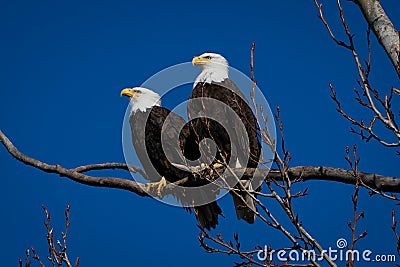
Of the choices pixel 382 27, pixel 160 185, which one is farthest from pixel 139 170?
pixel 382 27

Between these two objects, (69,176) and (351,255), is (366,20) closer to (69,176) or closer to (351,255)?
(351,255)

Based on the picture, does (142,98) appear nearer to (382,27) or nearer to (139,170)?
(139,170)

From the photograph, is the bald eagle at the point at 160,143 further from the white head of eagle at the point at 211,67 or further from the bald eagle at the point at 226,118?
Result: the white head of eagle at the point at 211,67

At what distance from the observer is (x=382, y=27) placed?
2.55m

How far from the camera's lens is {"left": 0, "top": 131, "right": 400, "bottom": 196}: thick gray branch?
3059mm

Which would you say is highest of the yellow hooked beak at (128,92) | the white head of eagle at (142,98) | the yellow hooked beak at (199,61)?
the yellow hooked beak at (199,61)

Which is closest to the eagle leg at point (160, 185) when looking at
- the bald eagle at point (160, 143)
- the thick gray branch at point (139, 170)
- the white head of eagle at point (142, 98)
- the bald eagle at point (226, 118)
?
the bald eagle at point (160, 143)

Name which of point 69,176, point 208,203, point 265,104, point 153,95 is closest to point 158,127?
point 153,95

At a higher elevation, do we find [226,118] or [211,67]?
[211,67]

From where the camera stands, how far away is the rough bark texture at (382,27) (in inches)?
97.1

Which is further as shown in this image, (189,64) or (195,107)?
(189,64)

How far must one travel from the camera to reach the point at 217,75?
6.26 m

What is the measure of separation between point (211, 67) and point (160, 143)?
3.41 ft

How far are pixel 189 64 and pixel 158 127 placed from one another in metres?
0.91
